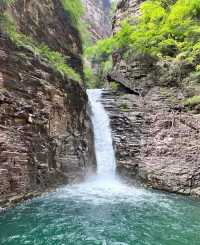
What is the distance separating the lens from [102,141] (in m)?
16.3

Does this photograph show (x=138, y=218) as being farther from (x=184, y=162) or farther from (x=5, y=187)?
(x=184, y=162)

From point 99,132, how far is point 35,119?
605 cm

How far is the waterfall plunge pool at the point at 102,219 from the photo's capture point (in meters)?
7.03

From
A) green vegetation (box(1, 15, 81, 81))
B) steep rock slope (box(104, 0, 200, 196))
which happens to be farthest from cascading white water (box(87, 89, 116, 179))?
green vegetation (box(1, 15, 81, 81))

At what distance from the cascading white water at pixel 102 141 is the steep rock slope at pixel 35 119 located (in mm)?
488

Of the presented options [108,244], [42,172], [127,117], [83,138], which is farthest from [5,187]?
[127,117]

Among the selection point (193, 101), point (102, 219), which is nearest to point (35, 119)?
point (102, 219)

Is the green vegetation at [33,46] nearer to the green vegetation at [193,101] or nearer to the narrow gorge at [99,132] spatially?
the narrow gorge at [99,132]

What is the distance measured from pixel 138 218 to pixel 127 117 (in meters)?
8.50

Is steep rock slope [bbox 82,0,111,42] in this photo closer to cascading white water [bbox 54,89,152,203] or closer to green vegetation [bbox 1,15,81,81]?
cascading white water [bbox 54,89,152,203]

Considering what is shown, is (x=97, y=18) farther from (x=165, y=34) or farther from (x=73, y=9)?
(x=165, y=34)

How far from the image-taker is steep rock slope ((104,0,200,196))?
526 inches

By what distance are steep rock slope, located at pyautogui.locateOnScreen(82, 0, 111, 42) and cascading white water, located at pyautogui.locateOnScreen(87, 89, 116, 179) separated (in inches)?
1124

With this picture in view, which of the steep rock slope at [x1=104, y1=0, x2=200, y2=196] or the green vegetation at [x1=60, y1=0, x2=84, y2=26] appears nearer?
the steep rock slope at [x1=104, y1=0, x2=200, y2=196]
